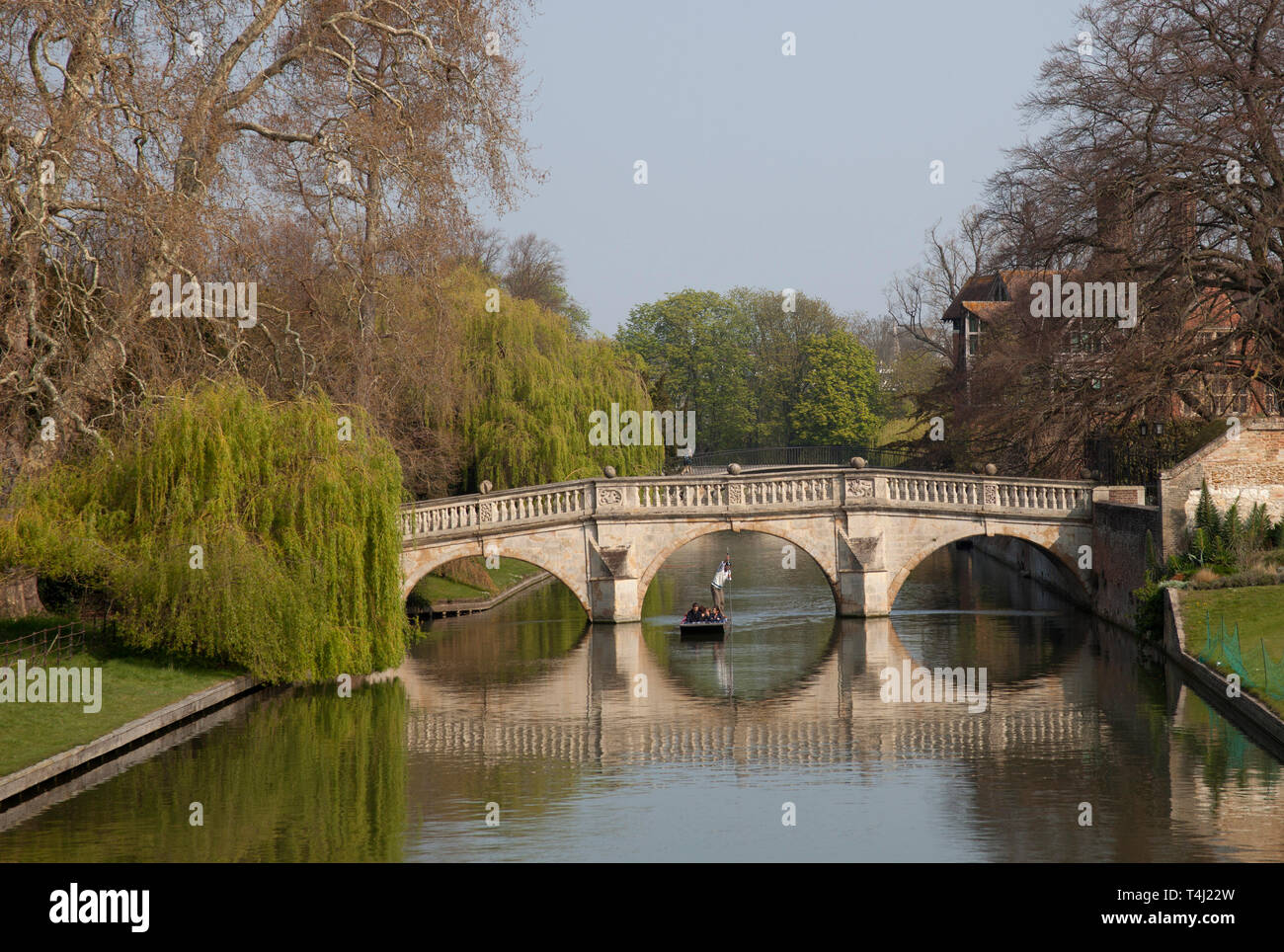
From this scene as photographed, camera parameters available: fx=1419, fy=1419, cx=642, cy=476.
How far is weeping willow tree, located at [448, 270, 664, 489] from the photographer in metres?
35.0

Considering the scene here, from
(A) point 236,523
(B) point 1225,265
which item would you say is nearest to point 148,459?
(A) point 236,523

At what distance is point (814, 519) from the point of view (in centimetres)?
2962

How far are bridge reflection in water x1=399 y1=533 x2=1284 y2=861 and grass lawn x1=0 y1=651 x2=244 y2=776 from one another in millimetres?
3370

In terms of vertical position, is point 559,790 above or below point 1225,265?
below

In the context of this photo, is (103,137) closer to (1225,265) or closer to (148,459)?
(148,459)

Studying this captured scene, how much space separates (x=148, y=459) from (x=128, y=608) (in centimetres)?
219

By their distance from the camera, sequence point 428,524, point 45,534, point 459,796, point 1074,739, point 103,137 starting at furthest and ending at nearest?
point 428,524
point 103,137
point 45,534
point 1074,739
point 459,796

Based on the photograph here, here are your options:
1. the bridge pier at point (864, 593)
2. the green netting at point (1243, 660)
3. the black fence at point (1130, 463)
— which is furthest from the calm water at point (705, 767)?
the black fence at point (1130, 463)

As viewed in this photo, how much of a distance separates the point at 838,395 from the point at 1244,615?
58662mm

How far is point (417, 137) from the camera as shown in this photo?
2595 cm

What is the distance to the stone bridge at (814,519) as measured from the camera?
29.3 m

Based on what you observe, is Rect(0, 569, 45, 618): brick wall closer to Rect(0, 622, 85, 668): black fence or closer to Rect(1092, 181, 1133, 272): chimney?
Rect(0, 622, 85, 668): black fence

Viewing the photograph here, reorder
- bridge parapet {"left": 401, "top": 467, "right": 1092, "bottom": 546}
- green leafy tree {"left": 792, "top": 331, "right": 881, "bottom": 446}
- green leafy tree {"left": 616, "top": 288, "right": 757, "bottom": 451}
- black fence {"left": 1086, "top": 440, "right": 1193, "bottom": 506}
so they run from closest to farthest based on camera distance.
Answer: bridge parapet {"left": 401, "top": 467, "right": 1092, "bottom": 546} < black fence {"left": 1086, "top": 440, "right": 1193, "bottom": 506} < green leafy tree {"left": 792, "top": 331, "right": 881, "bottom": 446} < green leafy tree {"left": 616, "top": 288, "right": 757, "bottom": 451}

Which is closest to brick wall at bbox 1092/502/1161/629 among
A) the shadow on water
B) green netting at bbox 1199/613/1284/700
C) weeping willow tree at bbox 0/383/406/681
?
green netting at bbox 1199/613/1284/700
